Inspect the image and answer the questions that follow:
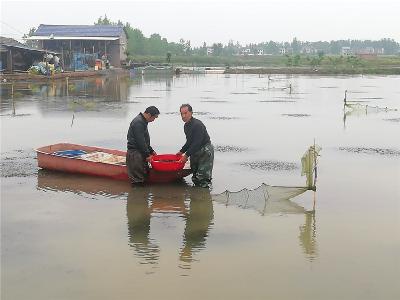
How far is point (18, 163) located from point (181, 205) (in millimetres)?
5401

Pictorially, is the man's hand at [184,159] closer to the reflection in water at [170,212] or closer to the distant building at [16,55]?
the reflection in water at [170,212]

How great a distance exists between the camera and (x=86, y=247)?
276 inches

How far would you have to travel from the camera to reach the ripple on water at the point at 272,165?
12.4 metres

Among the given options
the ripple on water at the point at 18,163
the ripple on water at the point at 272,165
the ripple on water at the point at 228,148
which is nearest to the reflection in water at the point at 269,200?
the ripple on water at the point at 272,165

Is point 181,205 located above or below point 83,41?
below

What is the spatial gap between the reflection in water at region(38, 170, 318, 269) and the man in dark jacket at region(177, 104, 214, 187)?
301mm

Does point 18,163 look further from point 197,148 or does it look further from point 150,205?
point 197,148

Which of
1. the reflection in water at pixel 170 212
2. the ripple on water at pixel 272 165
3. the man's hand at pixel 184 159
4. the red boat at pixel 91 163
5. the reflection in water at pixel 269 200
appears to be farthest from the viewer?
the ripple on water at pixel 272 165

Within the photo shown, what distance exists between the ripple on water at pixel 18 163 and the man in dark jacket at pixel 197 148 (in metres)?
3.90

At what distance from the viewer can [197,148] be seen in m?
9.91

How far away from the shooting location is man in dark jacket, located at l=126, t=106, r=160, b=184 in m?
9.77

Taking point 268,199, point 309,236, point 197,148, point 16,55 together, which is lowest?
point 309,236

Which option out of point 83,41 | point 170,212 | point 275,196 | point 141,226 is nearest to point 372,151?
point 275,196

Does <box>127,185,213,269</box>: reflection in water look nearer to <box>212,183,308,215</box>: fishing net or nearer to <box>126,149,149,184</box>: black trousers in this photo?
<box>126,149,149,184</box>: black trousers
